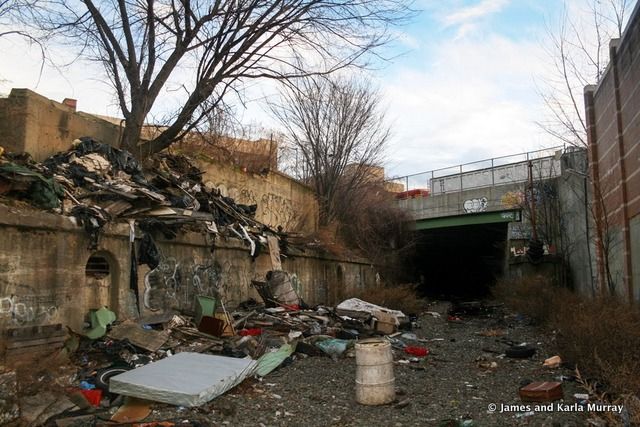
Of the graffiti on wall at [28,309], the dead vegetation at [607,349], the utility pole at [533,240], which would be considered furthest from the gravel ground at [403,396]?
the utility pole at [533,240]

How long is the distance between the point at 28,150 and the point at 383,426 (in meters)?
10.2

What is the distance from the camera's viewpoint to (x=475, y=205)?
94.6 feet

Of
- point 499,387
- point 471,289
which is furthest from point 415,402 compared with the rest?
point 471,289

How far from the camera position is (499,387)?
790cm

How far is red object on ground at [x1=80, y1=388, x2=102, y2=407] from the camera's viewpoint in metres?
6.65

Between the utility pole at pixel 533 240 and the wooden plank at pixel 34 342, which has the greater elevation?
the utility pole at pixel 533 240

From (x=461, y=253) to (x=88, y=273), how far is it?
109 ft

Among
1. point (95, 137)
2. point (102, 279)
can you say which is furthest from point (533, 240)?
point (102, 279)

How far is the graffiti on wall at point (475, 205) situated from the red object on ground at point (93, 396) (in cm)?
2472

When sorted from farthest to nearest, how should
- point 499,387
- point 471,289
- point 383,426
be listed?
point 471,289 → point 499,387 → point 383,426

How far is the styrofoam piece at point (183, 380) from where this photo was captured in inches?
251

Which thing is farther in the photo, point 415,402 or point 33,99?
point 33,99

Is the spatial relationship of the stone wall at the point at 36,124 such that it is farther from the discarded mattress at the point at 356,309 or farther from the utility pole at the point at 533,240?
the utility pole at the point at 533,240

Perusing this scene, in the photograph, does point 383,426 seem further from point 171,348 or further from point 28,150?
point 28,150
